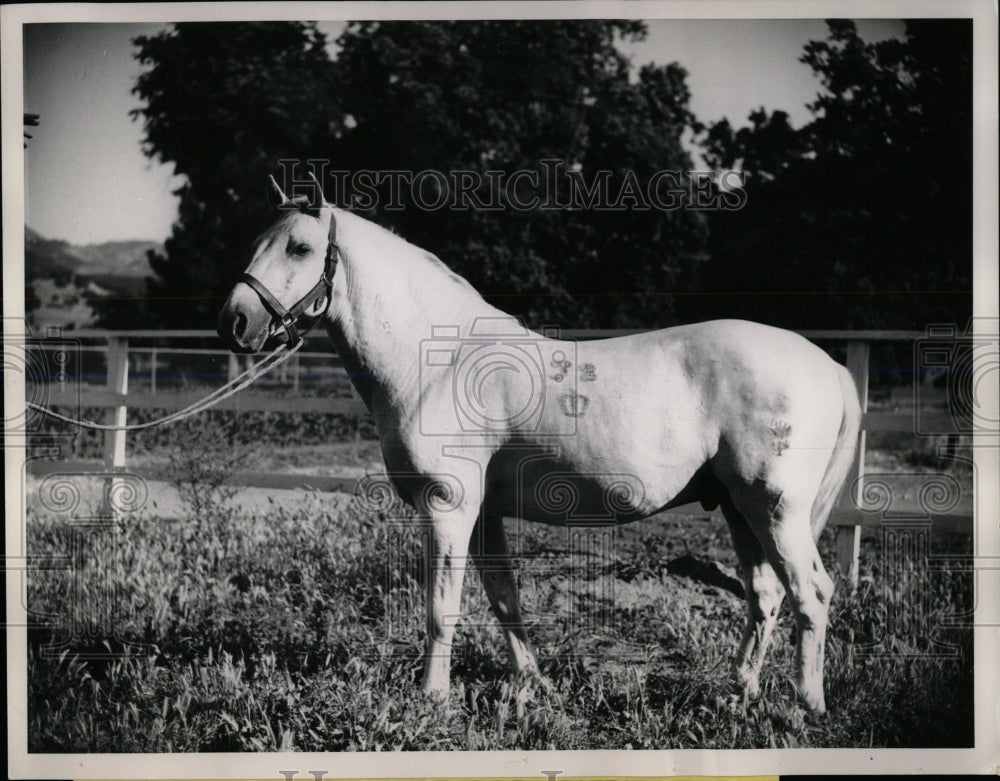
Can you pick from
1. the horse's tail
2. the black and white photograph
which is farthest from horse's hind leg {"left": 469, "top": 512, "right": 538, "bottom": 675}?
the horse's tail

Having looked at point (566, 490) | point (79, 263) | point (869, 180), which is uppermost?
point (869, 180)

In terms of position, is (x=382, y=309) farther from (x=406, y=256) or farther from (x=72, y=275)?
(x=72, y=275)

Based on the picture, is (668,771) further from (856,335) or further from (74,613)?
(74,613)

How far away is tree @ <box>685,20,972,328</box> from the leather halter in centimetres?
143

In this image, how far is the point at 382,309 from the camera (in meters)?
2.99

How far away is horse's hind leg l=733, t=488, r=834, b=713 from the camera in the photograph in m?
2.91

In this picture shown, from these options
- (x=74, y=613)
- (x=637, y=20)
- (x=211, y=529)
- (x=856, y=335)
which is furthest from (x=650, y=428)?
(x=74, y=613)

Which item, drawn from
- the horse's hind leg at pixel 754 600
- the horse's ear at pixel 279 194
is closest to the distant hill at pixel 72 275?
the horse's ear at pixel 279 194

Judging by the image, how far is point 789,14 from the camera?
10.5 feet

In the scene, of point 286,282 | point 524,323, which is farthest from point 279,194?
point 524,323

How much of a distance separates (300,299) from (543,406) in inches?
36.9

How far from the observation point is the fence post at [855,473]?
3.37 meters

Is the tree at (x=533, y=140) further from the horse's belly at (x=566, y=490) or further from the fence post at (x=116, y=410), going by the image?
the fence post at (x=116, y=410)

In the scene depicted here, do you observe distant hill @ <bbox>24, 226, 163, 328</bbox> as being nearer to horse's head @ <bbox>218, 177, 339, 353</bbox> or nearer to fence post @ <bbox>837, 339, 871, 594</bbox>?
horse's head @ <bbox>218, 177, 339, 353</bbox>
